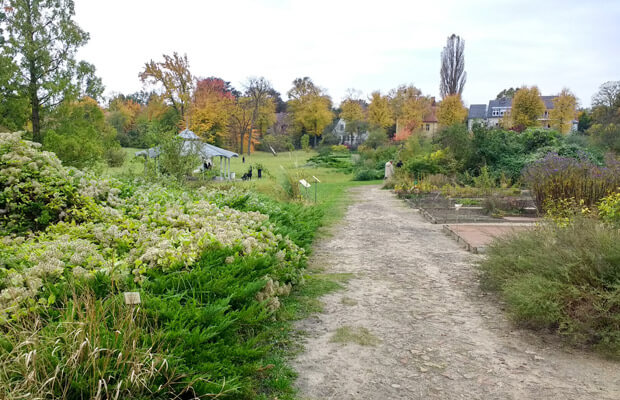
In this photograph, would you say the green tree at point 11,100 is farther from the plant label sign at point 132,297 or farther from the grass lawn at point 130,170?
the plant label sign at point 132,297

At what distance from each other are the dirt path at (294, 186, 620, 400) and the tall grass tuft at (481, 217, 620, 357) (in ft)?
0.54

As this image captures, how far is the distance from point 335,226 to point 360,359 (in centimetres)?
624


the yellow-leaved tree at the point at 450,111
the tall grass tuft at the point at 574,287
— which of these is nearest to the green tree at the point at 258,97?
the yellow-leaved tree at the point at 450,111

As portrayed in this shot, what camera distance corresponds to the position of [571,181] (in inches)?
348

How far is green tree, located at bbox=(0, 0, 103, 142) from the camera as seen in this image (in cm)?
1524

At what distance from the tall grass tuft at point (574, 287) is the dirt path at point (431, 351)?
166 mm

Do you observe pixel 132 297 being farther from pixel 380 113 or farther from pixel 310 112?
pixel 310 112

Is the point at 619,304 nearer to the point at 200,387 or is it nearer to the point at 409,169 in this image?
the point at 200,387

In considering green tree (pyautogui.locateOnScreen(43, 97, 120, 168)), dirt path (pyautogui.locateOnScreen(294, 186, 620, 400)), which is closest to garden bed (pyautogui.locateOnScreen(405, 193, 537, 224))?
dirt path (pyautogui.locateOnScreen(294, 186, 620, 400))

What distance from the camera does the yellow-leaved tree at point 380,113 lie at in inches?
1852

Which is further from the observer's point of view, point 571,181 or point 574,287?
point 571,181

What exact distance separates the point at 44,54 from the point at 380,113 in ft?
117

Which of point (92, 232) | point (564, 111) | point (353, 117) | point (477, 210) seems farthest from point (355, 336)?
point (353, 117)

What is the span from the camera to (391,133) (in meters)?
50.3
